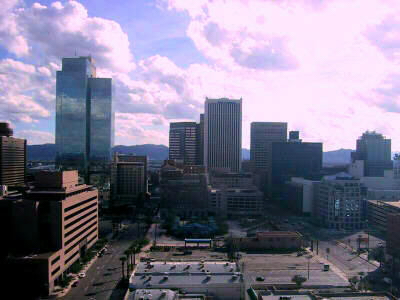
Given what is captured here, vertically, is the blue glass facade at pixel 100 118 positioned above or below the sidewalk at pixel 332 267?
above

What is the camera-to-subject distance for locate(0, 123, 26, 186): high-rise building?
103 meters

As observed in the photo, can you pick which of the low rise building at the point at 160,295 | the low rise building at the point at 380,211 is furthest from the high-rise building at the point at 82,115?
the low rise building at the point at 160,295

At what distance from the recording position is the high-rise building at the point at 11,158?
339ft

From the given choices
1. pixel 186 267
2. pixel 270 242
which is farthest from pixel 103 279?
pixel 270 242

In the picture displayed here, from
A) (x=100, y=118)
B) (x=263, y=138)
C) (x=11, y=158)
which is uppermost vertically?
(x=100, y=118)

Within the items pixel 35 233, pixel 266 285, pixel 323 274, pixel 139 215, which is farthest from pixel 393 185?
pixel 35 233

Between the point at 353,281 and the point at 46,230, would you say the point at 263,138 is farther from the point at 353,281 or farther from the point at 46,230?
the point at 46,230

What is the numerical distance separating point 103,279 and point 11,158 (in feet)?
243

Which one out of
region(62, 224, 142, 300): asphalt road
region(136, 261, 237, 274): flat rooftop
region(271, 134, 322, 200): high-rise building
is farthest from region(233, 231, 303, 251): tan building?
region(271, 134, 322, 200): high-rise building

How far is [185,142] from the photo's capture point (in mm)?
174125

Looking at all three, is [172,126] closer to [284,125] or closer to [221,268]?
[284,125]

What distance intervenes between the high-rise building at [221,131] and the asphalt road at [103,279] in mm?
100119

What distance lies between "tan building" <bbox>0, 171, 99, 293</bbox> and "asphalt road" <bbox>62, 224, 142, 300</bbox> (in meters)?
2.57

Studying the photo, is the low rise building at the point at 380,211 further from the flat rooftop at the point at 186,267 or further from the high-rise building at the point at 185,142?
the high-rise building at the point at 185,142
